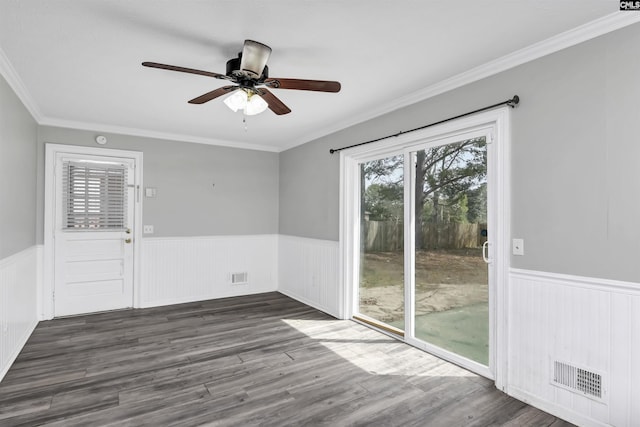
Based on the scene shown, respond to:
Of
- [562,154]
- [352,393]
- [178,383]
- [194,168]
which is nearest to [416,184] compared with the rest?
[562,154]

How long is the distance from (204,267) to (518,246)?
4284mm

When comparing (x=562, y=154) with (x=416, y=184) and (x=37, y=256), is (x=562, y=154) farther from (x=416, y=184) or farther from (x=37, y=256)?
(x=37, y=256)

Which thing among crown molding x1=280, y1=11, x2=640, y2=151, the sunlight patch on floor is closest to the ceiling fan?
crown molding x1=280, y1=11, x2=640, y2=151

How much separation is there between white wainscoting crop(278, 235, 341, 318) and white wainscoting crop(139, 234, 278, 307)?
0.33 m

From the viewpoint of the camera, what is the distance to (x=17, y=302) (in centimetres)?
322

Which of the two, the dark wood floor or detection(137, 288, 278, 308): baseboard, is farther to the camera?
detection(137, 288, 278, 308): baseboard

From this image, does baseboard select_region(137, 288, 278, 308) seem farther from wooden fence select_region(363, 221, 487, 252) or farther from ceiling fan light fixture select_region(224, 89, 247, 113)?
ceiling fan light fixture select_region(224, 89, 247, 113)

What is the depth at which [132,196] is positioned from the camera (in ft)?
15.7

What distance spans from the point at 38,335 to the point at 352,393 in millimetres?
3458

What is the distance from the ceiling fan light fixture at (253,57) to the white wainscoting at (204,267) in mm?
3488

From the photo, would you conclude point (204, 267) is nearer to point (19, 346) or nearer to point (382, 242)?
point (19, 346)

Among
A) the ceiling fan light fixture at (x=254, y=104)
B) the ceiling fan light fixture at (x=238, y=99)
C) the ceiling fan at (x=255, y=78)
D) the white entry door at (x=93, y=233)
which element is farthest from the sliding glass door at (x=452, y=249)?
the white entry door at (x=93, y=233)

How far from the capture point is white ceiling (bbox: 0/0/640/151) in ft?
6.51

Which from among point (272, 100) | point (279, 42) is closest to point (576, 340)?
point (272, 100)
